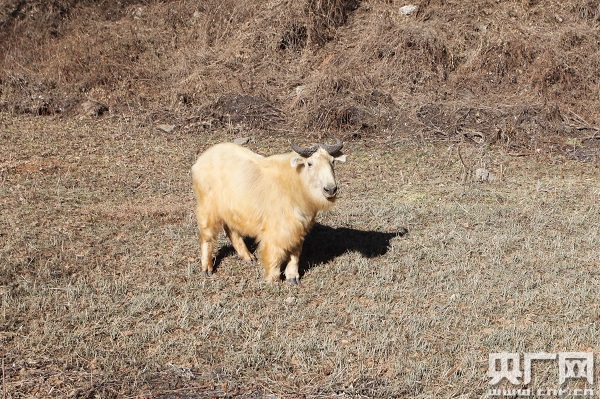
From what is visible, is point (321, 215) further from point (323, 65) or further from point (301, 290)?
point (323, 65)

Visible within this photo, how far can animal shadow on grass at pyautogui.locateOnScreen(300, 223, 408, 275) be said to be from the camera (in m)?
7.81

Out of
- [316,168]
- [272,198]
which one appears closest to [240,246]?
[272,198]

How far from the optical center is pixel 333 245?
822 cm

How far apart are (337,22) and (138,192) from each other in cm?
1129

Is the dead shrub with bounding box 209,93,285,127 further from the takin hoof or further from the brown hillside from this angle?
the takin hoof

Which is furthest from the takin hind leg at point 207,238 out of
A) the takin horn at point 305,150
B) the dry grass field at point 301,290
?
the takin horn at point 305,150

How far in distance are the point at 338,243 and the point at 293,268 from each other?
1.37 m

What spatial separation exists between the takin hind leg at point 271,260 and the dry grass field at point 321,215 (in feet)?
0.49

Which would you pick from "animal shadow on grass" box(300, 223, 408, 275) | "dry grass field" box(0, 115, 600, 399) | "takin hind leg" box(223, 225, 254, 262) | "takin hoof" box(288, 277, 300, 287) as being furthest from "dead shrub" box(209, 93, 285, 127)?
"takin hoof" box(288, 277, 300, 287)

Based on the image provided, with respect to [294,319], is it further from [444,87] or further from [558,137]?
[444,87]

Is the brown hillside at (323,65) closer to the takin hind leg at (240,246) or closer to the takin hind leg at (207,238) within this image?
the takin hind leg at (240,246)

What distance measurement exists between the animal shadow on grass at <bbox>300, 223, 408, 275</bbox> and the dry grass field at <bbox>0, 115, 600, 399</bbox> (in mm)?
35

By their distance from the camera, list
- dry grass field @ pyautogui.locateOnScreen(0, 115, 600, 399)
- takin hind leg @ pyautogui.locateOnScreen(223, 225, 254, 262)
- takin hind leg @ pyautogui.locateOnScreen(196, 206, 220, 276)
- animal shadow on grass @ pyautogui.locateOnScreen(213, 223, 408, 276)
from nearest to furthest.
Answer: dry grass field @ pyautogui.locateOnScreen(0, 115, 600, 399)
takin hind leg @ pyautogui.locateOnScreen(196, 206, 220, 276)
takin hind leg @ pyautogui.locateOnScreen(223, 225, 254, 262)
animal shadow on grass @ pyautogui.locateOnScreen(213, 223, 408, 276)

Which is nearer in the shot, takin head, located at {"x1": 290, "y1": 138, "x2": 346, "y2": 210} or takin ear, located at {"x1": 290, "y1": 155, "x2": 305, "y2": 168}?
takin head, located at {"x1": 290, "y1": 138, "x2": 346, "y2": 210}
